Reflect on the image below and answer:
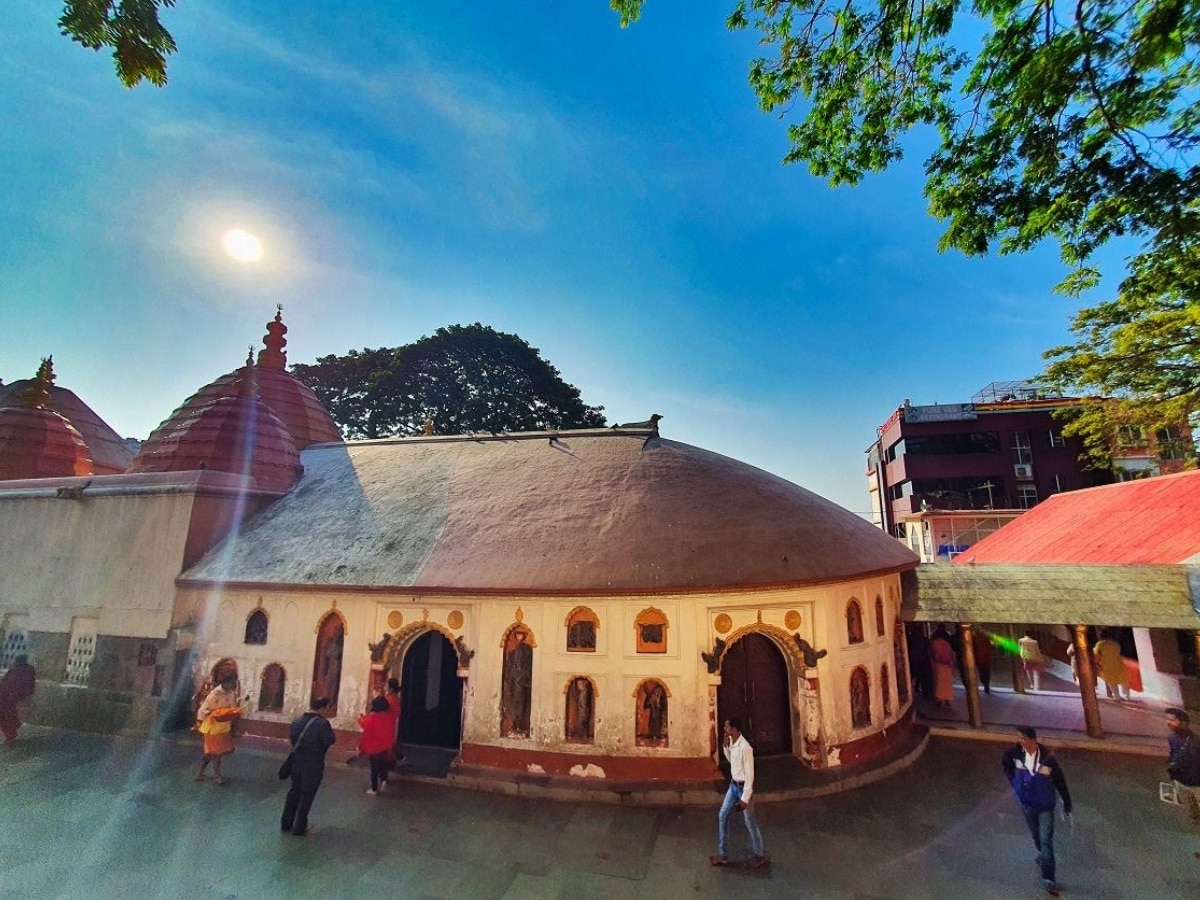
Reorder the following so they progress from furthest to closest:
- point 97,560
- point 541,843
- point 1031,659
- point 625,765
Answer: point 1031,659, point 97,560, point 625,765, point 541,843

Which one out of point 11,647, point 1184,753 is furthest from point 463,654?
point 11,647

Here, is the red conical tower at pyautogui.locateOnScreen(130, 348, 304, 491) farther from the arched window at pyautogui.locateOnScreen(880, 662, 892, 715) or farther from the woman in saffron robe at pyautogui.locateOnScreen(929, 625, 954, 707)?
the woman in saffron robe at pyautogui.locateOnScreen(929, 625, 954, 707)

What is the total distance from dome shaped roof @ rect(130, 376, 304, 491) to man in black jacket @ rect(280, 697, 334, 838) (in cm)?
849

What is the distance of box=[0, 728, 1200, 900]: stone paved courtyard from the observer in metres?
5.90

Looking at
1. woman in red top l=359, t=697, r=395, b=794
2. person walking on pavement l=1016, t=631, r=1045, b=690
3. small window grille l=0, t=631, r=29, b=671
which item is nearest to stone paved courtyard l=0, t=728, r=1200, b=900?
woman in red top l=359, t=697, r=395, b=794

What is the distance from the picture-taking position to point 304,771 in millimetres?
6969

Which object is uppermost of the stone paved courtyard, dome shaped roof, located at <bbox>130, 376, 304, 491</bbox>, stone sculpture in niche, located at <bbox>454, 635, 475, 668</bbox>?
dome shaped roof, located at <bbox>130, 376, 304, 491</bbox>

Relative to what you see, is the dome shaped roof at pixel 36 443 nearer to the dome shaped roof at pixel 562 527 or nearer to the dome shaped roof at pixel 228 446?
the dome shaped roof at pixel 228 446

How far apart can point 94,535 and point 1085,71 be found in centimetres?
1928

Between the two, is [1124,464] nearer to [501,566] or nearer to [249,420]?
[501,566]

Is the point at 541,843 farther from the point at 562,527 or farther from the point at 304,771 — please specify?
the point at 562,527

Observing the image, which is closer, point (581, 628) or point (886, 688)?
point (581, 628)

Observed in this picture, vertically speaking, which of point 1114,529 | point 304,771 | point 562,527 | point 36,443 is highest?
point 36,443

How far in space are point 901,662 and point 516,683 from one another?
796cm
